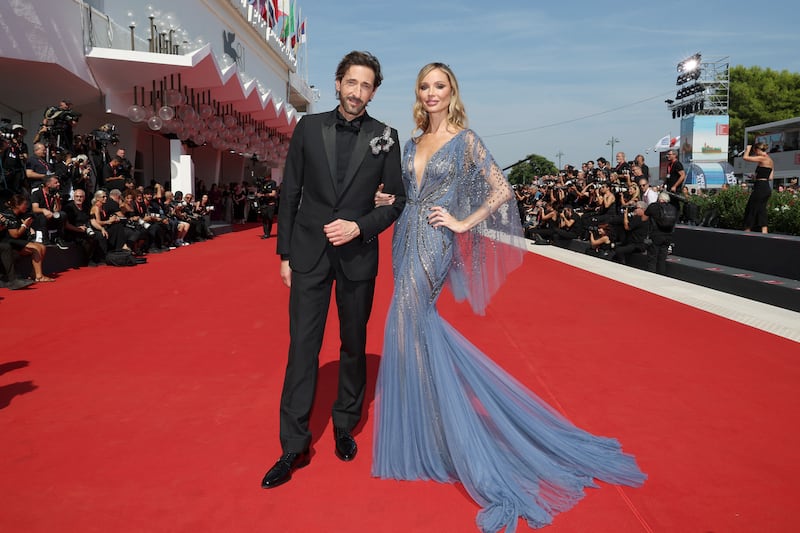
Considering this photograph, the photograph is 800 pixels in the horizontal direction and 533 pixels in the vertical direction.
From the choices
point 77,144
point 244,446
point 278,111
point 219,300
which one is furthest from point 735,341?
point 278,111

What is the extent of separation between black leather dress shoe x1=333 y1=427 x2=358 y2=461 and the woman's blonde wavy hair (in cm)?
163

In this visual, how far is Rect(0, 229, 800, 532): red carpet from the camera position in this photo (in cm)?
254

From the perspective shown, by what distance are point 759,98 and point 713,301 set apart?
5905cm

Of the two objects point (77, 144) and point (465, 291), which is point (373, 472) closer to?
point (465, 291)

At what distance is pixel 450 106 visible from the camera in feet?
9.84

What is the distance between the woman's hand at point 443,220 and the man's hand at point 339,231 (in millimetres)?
393

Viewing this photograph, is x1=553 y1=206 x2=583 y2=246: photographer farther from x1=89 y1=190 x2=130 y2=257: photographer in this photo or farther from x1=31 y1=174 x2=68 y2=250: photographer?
x1=31 y1=174 x2=68 y2=250: photographer

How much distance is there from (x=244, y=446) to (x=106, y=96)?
15207 mm

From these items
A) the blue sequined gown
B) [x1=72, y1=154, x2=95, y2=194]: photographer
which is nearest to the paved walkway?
the blue sequined gown

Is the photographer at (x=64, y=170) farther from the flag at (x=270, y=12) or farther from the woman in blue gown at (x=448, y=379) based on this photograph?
the flag at (x=270, y=12)

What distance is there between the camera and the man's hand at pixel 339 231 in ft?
8.84

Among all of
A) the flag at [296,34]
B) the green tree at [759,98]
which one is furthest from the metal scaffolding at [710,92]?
the flag at [296,34]

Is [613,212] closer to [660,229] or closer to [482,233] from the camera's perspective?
[660,229]

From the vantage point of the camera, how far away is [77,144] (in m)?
12.1
